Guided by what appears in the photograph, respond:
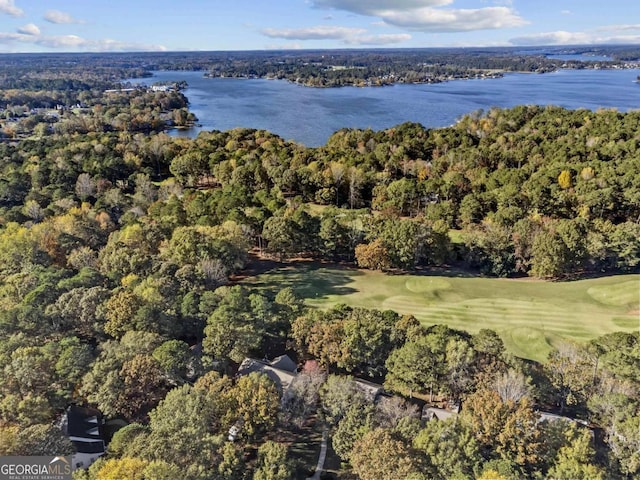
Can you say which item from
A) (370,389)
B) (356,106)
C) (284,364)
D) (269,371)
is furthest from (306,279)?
(356,106)

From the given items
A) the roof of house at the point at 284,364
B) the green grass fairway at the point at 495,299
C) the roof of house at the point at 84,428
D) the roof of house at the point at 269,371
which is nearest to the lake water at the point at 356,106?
the green grass fairway at the point at 495,299

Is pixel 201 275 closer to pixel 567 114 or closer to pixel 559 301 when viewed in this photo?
pixel 559 301

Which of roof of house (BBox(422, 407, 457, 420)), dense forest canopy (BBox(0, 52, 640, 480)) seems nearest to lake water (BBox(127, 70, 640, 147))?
dense forest canopy (BBox(0, 52, 640, 480))

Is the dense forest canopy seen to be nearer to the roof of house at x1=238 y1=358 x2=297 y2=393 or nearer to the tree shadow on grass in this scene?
the roof of house at x1=238 y1=358 x2=297 y2=393

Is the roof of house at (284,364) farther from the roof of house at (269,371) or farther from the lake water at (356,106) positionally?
the lake water at (356,106)

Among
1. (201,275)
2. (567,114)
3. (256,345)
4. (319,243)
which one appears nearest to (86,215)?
(201,275)
